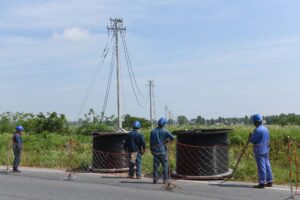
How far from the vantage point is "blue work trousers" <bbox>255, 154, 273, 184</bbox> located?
431 inches

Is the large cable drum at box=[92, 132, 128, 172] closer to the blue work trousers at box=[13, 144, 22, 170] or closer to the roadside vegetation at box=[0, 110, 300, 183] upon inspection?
the roadside vegetation at box=[0, 110, 300, 183]

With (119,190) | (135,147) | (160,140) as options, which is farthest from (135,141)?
(119,190)

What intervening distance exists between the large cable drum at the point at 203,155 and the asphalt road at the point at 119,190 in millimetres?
528

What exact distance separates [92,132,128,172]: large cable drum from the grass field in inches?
31.6

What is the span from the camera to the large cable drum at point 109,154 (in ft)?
49.3

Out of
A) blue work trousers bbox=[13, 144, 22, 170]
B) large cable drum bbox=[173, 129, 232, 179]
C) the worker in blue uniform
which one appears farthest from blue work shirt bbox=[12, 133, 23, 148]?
the worker in blue uniform

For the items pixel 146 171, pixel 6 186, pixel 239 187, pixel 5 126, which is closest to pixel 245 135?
pixel 146 171

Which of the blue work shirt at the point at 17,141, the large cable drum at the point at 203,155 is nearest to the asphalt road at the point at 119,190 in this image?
the large cable drum at the point at 203,155

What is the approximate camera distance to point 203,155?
41.1ft

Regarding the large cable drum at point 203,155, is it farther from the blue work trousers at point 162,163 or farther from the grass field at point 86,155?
the blue work trousers at point 162,163

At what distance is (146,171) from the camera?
1448 cm

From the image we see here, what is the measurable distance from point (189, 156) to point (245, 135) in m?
12.2

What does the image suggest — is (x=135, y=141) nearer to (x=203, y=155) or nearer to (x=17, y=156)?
(x=203, y=155)

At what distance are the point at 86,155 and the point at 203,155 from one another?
677 centimetres
